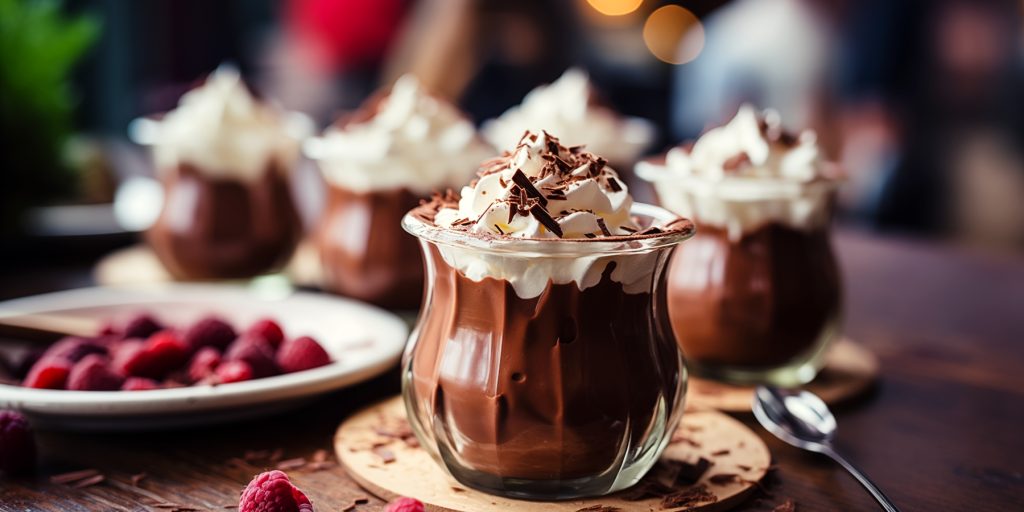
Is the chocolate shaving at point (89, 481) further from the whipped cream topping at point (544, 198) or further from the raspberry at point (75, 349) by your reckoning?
the whipped cream topping at point (544, 198)

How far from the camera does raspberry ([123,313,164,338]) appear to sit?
141cm

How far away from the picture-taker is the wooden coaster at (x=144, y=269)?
202 cm

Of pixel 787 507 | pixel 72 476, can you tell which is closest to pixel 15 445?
pixel 72 476

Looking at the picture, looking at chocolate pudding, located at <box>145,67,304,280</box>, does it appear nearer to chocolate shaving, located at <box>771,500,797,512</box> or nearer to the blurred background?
the blurred background

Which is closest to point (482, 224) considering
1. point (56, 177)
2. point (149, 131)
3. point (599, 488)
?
point (599, 488)

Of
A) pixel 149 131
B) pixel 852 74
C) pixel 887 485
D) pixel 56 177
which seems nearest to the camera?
pixel 887 485

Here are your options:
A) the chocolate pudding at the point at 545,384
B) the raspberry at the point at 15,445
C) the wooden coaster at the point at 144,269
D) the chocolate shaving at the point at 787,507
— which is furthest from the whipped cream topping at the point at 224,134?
the chocolate shaving at the point at 787,507

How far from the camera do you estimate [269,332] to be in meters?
1.40

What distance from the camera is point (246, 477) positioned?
1.06 m

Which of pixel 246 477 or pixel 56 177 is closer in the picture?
pixel 246 477

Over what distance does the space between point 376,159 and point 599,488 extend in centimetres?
86

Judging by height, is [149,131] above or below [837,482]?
above

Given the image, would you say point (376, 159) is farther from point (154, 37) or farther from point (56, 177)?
point (154, 37)

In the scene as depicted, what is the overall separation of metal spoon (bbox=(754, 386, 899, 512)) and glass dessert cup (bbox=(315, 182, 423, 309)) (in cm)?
68
